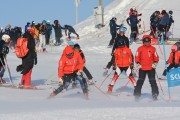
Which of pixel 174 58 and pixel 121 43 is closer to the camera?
pixel 121 43

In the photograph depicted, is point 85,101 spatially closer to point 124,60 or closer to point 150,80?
point 150,80

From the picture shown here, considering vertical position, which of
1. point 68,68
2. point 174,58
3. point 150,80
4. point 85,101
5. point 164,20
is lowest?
point 85,101

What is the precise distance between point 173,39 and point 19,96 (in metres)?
15.9

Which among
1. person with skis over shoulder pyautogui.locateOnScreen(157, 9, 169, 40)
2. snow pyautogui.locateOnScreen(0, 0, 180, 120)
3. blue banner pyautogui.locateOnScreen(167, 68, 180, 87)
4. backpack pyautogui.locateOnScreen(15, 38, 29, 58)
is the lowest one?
snow pyautogui.locateOnScreen(0, 0, 180, 120)

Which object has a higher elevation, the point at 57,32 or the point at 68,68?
the point at 57,32

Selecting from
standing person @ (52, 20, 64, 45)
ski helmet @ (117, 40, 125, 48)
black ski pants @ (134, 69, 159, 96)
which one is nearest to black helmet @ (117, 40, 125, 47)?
ski helmet @ (117, 40, 125, 48)

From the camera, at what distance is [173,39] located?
88.9ft

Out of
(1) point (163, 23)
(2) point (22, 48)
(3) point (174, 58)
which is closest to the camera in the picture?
(2) point (22, 48)

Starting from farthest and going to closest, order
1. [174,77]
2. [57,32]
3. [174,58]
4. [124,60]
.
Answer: [57,32] → [174,58] → [124,60] → [174,77]

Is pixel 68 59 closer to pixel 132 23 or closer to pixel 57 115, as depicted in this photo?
pixel 57 115

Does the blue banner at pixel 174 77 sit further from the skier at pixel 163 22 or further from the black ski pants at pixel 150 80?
the skier at pixel 163 22

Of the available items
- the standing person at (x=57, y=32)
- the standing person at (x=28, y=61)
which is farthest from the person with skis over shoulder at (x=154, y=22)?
the standing person at (x=28, y=61)

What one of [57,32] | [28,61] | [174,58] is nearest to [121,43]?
[28,61]

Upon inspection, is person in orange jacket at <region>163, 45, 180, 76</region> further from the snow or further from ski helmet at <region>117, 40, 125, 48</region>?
ski helmet at <region>117, 40, 125, 48</region>
